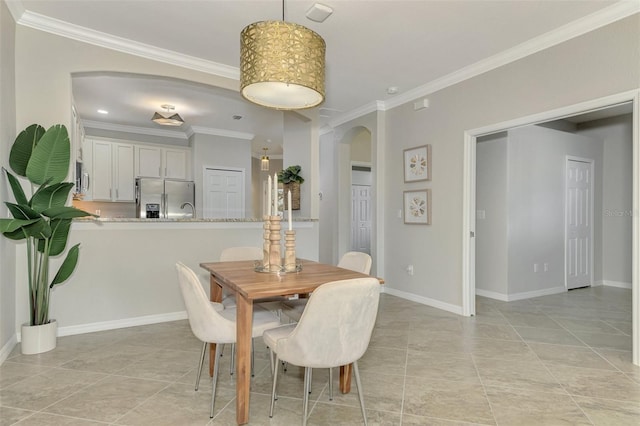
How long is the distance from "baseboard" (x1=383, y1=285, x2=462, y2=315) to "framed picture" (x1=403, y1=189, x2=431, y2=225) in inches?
36.6

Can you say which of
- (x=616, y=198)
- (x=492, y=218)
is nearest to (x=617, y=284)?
(x=616, y=198)

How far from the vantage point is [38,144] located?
2551 mm

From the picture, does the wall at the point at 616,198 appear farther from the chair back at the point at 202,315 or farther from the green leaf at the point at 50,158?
the green leaf at the point at 50,158

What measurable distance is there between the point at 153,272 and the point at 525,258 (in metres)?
4.52

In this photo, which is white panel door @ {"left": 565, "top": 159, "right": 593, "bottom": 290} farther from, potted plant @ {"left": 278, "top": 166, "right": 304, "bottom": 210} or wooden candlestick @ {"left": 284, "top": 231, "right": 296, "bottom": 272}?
wooden candlestick @ {"left": 284, "top": 231, "right": 296, "bottom": 272}

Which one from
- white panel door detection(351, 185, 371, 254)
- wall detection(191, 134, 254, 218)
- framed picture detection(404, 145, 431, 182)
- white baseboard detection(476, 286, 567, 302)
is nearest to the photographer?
framed picture detection(404, 145, 431, 182)

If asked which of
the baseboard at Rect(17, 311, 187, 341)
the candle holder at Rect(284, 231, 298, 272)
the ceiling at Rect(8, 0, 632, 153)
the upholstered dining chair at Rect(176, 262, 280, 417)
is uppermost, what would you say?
the ceiling at Rect(8, 0, 632, 153)

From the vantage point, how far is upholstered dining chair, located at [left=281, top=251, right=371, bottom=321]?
2486mm

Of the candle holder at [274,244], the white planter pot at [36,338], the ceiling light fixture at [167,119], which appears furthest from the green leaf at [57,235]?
the ceiling light fixture at [167,119]

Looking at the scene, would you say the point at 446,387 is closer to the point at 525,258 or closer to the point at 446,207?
the point at 446,207

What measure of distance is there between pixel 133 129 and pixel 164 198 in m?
1.37

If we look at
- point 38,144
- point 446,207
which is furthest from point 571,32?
point 38,144

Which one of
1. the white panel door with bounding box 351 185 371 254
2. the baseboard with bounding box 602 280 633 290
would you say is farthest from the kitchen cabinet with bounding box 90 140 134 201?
the baseboard with bounding box 602 280 633 290

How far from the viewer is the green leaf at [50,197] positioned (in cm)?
263
